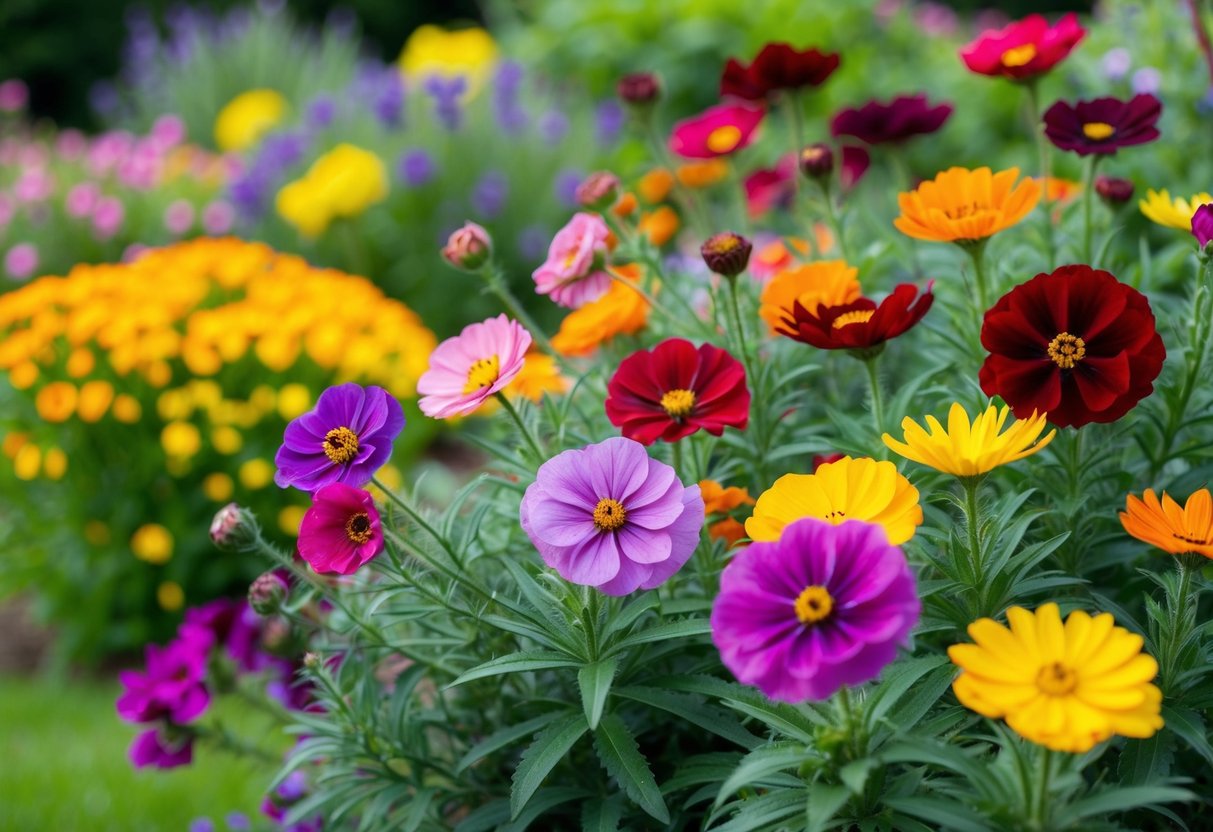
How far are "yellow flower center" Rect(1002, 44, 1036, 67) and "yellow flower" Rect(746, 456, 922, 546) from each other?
95cm

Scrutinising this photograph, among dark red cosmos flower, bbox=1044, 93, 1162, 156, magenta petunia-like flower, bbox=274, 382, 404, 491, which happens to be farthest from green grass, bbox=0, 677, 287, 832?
dark red cosmos flower, bbox=1044, 93, 1162, 156

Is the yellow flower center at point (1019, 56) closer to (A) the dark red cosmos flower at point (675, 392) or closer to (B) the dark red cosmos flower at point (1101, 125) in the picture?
(B) the dark red cosmos flower at point (1101, 125)

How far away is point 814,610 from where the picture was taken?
3.36 feet

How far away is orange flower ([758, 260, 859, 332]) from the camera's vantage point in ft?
5.19

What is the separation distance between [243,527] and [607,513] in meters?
0.55

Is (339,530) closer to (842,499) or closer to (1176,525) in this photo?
(842,499)

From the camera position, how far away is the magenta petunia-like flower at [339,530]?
4.20 feet

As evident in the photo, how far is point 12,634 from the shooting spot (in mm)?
4156

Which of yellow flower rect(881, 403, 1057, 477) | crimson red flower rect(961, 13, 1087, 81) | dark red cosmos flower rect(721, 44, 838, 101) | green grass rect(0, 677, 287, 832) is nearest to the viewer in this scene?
yellow flower rect(881, 403, 1057, 477)

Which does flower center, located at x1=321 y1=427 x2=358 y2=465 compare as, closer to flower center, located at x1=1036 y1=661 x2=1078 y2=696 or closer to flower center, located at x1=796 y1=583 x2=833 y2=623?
flower center, located at x1=796 y1=583 x2=833 y2=623

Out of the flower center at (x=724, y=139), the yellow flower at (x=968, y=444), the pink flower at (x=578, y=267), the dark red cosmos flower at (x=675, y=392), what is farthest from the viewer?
the flower center at (x=724, y=139)

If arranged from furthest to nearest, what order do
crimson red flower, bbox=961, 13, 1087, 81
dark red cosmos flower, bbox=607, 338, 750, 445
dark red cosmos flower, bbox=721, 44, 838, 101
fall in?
1. dark red cosmos flower, bbox=721, 44, 838, 101
2. crimson red flower, bbox=961, 13, 1087, 81
3. dark red cosmos flower, bbox=607, 338, 750, 445

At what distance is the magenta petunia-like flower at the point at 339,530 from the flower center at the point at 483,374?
0.73 feet

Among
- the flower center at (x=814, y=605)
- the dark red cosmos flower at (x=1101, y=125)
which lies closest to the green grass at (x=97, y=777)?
the flower center at (x=814, y=605)
